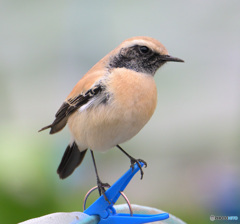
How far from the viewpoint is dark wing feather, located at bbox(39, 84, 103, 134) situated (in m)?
1.83

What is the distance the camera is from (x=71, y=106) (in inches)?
77.0

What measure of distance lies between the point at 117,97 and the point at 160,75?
2.17 meters

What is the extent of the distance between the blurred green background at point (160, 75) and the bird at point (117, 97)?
1.59 m

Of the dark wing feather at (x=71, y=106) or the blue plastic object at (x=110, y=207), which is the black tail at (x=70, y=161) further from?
the blue plastic object at (x=110, y=207)

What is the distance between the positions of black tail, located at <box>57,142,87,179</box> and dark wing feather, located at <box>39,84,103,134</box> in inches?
7.9

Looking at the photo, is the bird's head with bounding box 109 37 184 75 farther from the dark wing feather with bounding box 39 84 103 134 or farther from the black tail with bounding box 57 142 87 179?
the black tail with bounding box 57 142 87 179

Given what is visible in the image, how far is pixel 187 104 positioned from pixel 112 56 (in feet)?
7.17

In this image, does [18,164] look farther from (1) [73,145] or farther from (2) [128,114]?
(2) [128,114]

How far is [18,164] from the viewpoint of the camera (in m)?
2.53

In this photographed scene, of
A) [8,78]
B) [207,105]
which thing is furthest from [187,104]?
[8,78]

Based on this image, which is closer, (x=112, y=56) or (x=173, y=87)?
(x=112, y=56)

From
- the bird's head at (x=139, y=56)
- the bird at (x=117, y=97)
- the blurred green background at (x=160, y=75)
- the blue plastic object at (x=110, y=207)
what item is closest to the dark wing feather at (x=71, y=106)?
the bird at (x=117, y=97)

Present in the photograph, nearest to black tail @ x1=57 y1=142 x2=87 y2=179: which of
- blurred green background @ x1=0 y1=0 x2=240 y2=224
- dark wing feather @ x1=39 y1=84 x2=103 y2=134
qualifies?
dark wing feather @ x1=39 y1=84 x2=103 y2=134

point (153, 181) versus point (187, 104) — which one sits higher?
point (187, 104)
